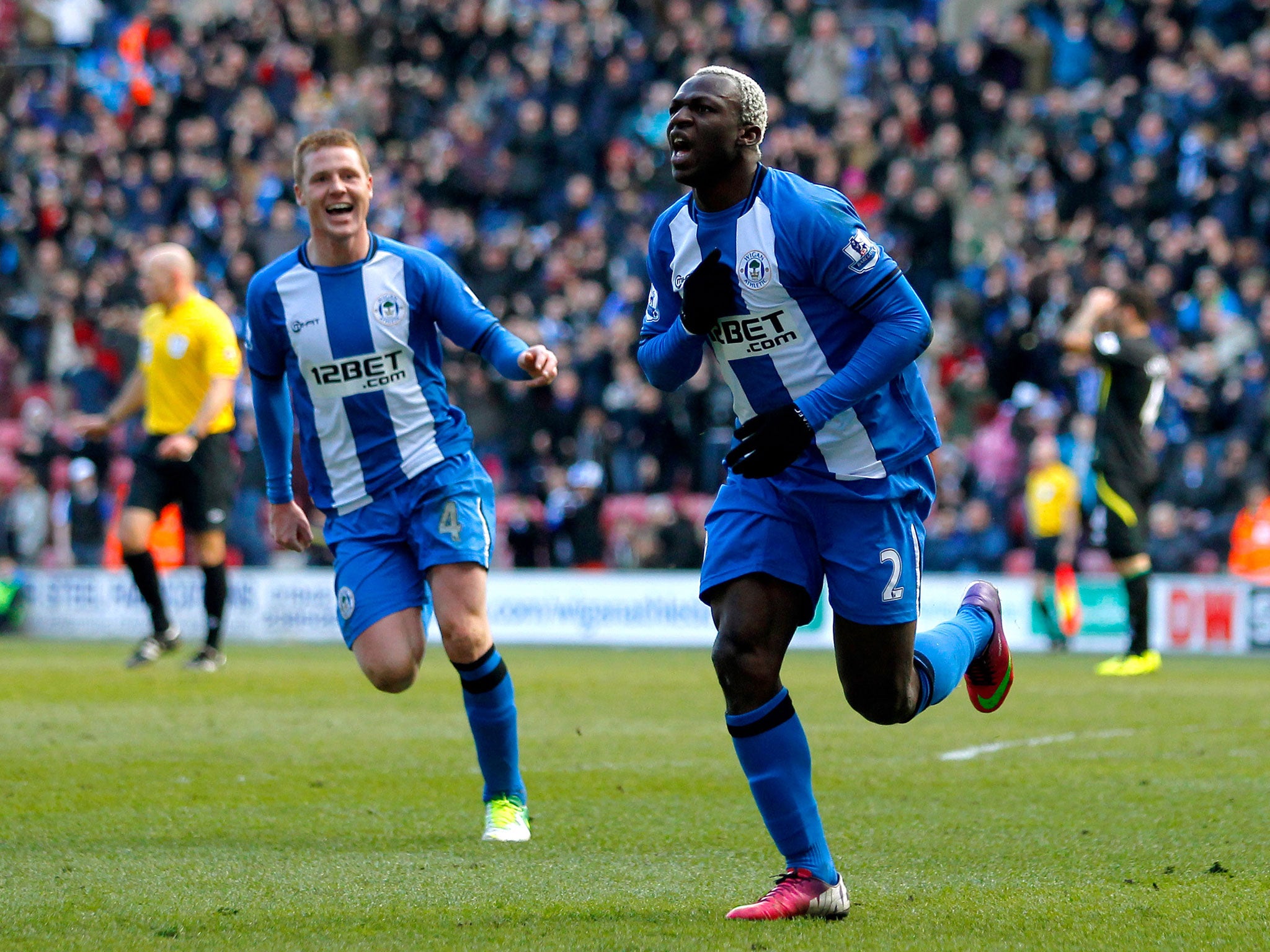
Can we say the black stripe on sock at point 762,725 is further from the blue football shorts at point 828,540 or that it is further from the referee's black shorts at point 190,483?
the referee's black shorts at point 190,483

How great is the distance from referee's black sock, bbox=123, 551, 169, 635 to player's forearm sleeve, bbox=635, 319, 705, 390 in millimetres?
7631

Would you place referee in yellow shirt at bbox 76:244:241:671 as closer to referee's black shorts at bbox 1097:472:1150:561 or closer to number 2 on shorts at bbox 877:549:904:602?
referee's black shorts at bbox 1097:472:1150:561

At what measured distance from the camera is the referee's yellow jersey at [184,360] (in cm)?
1173

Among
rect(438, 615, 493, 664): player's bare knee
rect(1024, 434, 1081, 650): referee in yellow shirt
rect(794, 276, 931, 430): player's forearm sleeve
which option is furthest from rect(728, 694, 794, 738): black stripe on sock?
rect(1024, 434, 1081, 650): referee in yellow shirt

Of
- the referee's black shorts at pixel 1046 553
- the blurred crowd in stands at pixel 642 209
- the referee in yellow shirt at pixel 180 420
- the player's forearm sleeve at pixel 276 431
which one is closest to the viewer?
the player's forearm sleeve at pixel 276 431

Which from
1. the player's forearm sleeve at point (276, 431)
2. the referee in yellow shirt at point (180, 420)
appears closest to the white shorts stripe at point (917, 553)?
the player's forearm sleeve at point (276, 431)

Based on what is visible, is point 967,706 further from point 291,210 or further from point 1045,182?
point 291,210

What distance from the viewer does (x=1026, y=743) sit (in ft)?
29.2

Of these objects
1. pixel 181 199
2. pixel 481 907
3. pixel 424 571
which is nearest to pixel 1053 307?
pixel 181 199

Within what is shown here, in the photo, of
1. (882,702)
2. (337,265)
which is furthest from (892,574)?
(337,265)

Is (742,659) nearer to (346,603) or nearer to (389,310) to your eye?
(346,603)

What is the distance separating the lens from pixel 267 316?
21.0 ft

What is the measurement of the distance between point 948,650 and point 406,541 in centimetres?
197

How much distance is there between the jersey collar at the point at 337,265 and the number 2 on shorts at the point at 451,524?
0.90 metres
